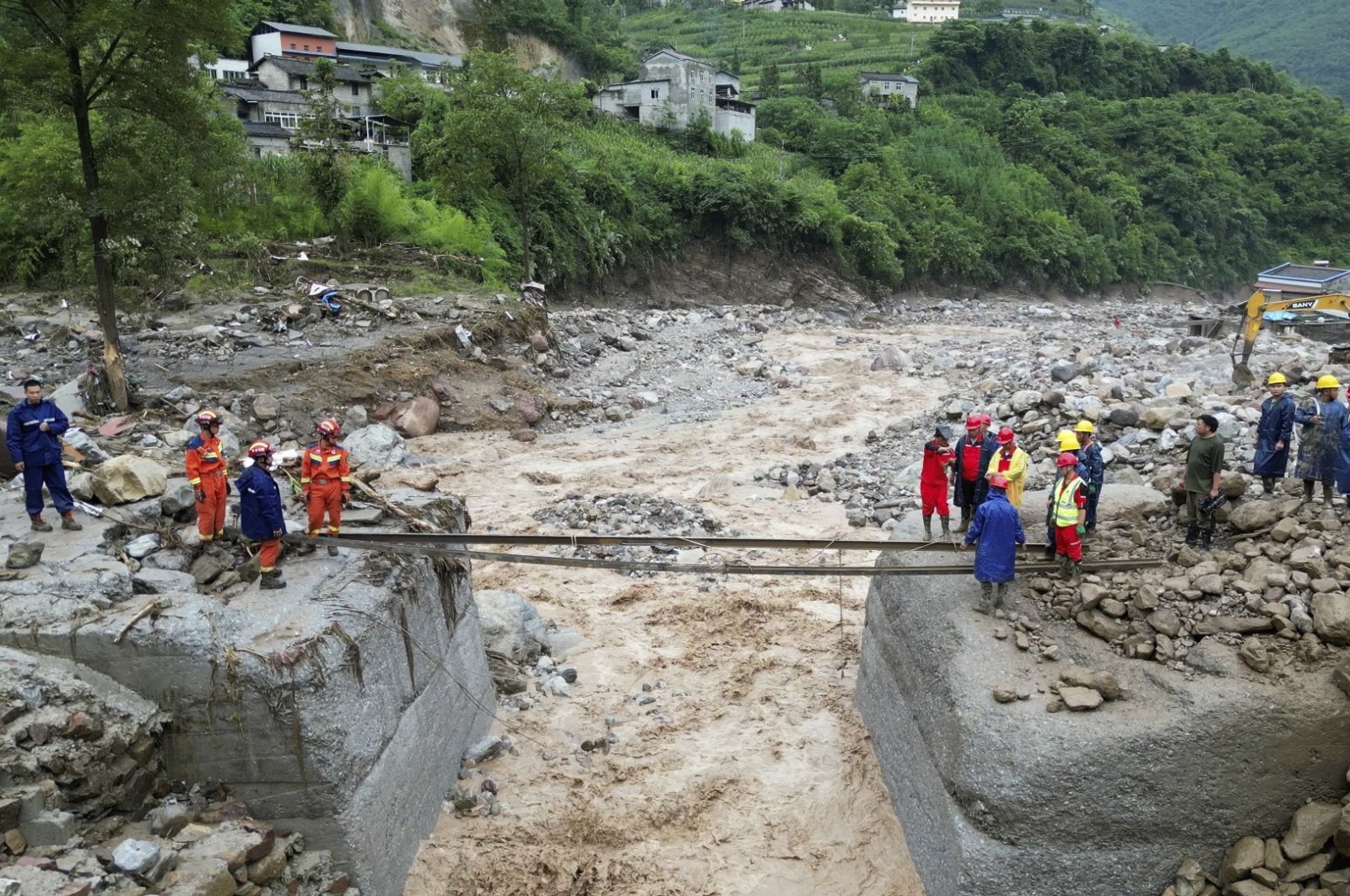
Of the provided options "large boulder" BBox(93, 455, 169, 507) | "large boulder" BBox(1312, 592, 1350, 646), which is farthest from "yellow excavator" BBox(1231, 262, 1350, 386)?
"large boulder" BBox(93, 455, 169, 507)

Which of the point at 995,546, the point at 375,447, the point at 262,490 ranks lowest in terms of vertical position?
the point at 375,447

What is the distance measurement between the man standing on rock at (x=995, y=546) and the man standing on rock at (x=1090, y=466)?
0.97 metres

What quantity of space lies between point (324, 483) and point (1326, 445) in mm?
7655

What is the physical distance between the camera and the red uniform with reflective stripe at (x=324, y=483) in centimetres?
684

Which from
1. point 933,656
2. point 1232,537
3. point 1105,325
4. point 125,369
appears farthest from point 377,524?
point 1105,325

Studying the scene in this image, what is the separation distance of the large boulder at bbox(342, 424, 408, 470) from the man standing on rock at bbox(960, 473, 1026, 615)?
33.3 ft

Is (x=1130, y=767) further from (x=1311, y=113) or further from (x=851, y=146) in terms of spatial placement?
(x=1311, y=113)

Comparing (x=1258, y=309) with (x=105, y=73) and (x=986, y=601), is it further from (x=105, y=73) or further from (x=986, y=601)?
(x=105, y=73)

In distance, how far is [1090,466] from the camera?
23.2ft

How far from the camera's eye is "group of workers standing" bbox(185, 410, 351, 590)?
6.29 m

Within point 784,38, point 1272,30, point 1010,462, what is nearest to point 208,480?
point 1010,462

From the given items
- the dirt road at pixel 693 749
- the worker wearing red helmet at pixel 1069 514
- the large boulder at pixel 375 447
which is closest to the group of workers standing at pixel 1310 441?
the worker wearing red helmet at pixel 1069 514

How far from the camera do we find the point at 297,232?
76.4 feet

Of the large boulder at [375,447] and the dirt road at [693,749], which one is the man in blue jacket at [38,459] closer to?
the dirt road at [693,749]
